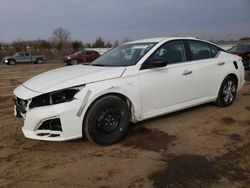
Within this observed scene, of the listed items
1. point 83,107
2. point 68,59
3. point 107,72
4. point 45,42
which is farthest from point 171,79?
point 45,42

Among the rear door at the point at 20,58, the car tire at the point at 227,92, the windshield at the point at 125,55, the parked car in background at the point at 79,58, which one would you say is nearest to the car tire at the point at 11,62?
the rear door at the point at 20,58

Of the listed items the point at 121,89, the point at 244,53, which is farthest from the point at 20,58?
the point at 121,89

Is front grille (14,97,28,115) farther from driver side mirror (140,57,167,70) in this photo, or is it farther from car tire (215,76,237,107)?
car tire (215,76,237,107)

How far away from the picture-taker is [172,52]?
17.5 ft

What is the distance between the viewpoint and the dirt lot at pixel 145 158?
337 centimetres

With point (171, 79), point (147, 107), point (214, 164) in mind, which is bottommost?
point (214, 164)

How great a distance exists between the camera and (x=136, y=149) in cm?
425

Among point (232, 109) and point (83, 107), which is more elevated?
point (83, 107)

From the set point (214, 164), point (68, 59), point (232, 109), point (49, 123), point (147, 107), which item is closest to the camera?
point (214, 164)

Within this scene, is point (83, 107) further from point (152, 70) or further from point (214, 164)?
point (214, 164)

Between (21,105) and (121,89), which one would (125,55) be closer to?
(121,89)

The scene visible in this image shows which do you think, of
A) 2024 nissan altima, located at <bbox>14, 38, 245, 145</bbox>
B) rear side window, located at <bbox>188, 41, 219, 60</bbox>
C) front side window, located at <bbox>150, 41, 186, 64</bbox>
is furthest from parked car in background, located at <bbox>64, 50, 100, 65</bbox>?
front side window, located at <bbox>150, 41, 186, 64</bbox>

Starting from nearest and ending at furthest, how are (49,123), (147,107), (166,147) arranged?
(49,123) < (166,147) < (147,107)

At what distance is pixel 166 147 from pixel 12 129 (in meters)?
2.88
